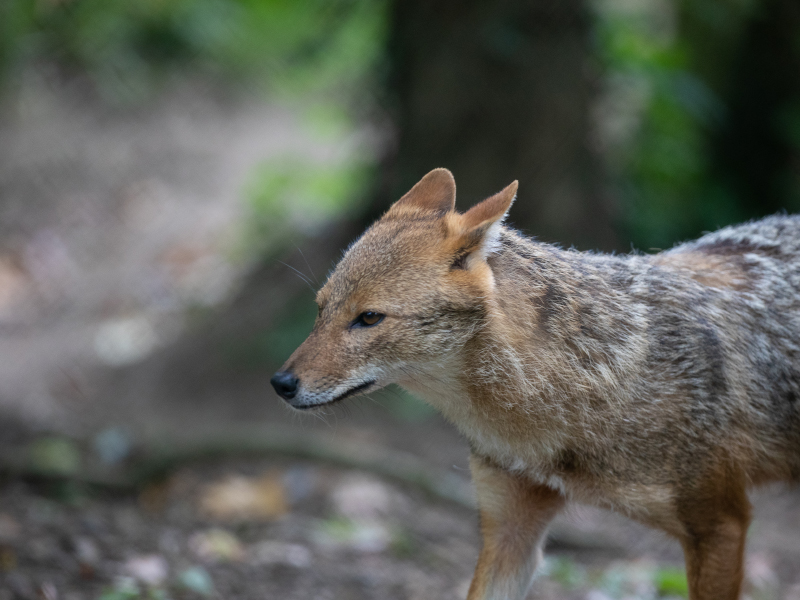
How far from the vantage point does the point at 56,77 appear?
12.8 metres

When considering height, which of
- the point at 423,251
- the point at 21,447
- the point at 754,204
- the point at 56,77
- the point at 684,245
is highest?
A: the point at 754,204

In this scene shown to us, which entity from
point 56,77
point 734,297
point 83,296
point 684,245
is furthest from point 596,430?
point 56,77

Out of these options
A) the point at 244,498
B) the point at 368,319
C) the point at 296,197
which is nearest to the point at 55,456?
the point at 244,498

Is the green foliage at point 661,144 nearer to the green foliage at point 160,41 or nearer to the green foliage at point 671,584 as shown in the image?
the green foliage at point 160,41

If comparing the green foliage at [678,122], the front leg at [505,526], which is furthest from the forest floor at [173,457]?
the green foliage at [678,122]

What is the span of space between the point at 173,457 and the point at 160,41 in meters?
9.31

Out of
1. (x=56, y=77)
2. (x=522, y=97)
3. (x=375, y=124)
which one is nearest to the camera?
(x=522, y=97)

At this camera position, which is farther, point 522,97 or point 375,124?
point 375,124

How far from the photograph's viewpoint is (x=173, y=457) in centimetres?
671

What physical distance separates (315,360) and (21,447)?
437 centimetres

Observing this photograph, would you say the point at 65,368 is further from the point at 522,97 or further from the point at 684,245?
the point at 684,245

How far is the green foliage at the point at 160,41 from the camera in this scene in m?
11.7

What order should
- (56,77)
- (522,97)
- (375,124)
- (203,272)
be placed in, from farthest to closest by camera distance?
(56,77)
(203,272)
(375,124)
(522,97)

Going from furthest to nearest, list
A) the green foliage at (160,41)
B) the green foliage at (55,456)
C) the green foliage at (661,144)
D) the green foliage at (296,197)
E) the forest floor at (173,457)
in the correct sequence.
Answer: the green foliage at (160,41) → the green foliage at (296,197) → the green foliage at (661,144) → the green foliage at (55,456) → the forest floor at (173,457)
